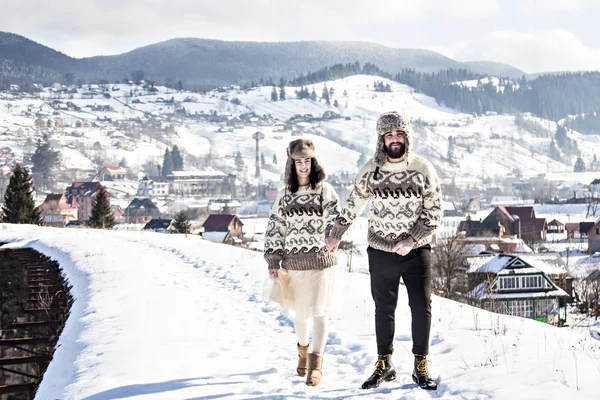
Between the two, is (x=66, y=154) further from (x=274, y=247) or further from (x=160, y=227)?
(x=274, y=247)

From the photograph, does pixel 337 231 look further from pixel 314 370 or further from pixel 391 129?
pixel 314 370

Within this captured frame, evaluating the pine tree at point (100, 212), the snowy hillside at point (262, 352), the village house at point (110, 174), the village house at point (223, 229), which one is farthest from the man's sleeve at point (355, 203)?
the village house at point (110, 174)

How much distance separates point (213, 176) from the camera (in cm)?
14875

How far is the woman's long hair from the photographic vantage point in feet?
16.5

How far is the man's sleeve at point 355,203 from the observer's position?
4680 mm

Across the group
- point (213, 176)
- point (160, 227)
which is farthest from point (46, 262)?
point (213, 176)

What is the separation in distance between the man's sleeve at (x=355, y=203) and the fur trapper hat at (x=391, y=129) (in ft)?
0.36

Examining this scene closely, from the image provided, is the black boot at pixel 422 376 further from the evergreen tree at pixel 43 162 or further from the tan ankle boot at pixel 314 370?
the evergreen tree at pixel 43 162

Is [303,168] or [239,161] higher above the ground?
[239,161]

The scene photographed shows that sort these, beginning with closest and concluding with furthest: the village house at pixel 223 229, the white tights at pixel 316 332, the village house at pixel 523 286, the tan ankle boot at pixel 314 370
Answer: the tan ankle boot at pixel 314 370 < the white tights at pixel 316 332 < the village house at pixel 523 286 < the village house at pixel 223 229

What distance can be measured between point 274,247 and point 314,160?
0.68 meters

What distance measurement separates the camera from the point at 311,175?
5051 mm

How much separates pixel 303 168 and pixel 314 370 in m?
1.35

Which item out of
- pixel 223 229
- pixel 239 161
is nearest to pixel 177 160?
pixel 239 161
